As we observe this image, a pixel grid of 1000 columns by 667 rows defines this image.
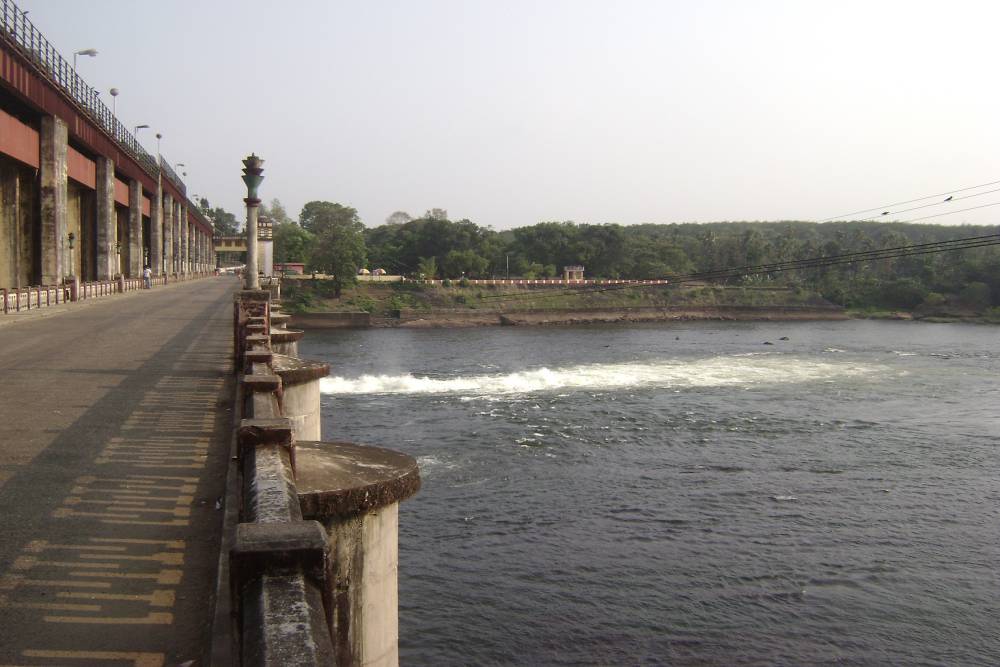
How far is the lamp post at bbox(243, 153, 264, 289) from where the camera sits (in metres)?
17.8

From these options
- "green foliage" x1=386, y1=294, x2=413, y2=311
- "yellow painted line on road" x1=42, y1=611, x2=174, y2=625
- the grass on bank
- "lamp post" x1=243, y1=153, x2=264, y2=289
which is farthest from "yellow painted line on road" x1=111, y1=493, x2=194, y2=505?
"green foliage" x1=386, y1=294, x2=413, y2=311

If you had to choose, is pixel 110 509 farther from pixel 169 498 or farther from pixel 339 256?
pixel 339 256

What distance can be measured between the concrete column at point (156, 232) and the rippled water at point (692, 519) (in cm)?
2880

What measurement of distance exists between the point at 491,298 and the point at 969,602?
323 ft

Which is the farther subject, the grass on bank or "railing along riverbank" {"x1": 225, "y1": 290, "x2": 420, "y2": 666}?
the grass on bank

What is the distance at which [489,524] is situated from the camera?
2175 centimetres

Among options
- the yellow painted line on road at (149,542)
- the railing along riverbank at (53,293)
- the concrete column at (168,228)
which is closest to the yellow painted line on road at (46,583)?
the yellow painted line on road at (149,542)

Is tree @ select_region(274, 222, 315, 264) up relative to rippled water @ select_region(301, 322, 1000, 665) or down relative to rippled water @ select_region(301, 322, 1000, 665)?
up

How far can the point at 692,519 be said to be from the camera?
73.6ft

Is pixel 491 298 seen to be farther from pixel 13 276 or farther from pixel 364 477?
pixel 364 477

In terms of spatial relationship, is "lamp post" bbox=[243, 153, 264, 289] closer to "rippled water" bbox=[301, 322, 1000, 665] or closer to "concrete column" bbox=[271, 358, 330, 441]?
"concrete column" bbox=[271, 358, 330, 441]

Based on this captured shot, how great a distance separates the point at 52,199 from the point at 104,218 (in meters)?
12.5

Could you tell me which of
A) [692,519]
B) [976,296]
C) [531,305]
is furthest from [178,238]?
[976,296]

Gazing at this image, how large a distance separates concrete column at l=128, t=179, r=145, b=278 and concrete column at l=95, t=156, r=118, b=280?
945 centimetres
